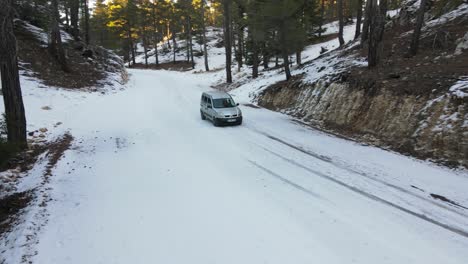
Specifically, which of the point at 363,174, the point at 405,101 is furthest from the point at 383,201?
the point at 405,101

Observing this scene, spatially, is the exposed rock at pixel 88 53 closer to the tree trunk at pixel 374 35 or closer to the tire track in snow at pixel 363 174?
the tire track in snow at pixel 363 174

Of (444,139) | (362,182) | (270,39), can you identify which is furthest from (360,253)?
(270,39)

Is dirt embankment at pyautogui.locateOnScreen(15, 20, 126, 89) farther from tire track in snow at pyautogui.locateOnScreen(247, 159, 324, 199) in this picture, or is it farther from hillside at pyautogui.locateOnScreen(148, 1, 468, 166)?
tire track in snow at pyautogui.locateOnScreen(247, 159, 324, 199)

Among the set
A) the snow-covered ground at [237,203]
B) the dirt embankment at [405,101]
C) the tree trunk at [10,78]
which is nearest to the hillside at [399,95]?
the dirt embankment at [405,101]

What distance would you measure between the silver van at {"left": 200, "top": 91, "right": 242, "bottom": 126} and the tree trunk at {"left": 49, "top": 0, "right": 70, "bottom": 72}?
1386cm

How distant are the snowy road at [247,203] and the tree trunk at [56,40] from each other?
14556mm

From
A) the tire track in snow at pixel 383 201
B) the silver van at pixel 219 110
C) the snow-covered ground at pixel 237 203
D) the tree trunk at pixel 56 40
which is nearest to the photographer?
the snow-covered ground at pixel 237 203

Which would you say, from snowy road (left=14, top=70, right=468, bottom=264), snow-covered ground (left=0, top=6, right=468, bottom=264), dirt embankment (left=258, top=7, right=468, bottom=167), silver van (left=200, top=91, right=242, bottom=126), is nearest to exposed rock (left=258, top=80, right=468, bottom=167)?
dirt embankment (left=258, top=7, right=468, bottom=167)

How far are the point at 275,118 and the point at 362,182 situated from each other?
938cm

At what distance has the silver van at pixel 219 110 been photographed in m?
16.4

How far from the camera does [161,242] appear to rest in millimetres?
6457

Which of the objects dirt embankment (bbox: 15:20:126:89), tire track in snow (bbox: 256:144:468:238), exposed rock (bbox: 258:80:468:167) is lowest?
tire track in snow (bbox: 256:144:468:238)

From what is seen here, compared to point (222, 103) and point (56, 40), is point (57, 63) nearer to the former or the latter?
point (56, 40)

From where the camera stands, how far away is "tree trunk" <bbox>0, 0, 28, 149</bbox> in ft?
32.1
